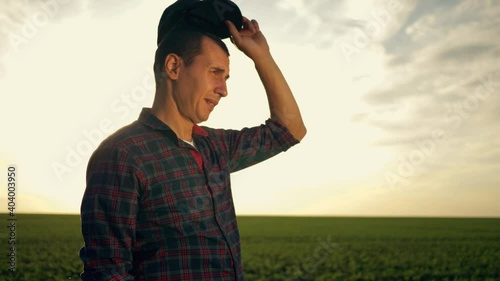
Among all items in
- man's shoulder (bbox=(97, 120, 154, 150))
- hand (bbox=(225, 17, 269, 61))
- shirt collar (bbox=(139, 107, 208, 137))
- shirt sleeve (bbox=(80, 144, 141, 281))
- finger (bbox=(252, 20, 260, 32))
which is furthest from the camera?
finger (bbox=(252, 20, 260, 32))

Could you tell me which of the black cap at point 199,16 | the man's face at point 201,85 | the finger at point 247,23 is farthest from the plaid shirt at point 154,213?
the finger at point 247,23

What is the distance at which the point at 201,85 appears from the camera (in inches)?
88.4

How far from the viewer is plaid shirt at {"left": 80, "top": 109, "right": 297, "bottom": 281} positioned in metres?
1.94

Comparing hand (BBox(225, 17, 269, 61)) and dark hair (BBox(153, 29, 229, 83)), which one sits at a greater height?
hand (BBox(225, 17, 269, 61))

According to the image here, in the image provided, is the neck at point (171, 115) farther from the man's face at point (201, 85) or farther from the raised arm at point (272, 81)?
the raised arm at point (272, 81)

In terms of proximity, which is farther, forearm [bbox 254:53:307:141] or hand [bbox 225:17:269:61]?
forearm [bbox 254:53:307:141]

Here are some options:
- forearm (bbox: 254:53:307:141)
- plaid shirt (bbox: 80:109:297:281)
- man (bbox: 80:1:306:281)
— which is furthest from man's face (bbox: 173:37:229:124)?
forearm (bbox: 254:53:307:141)

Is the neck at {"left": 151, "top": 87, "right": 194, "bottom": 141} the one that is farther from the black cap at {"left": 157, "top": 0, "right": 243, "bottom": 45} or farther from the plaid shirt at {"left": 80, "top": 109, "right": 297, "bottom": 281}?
the black cap at {"left": 157, "top": 0, "right": 243, "bottom": 45}

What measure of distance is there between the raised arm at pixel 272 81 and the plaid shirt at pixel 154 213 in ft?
1.84

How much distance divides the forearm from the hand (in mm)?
38

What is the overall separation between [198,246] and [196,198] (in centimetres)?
18

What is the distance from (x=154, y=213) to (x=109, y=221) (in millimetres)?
160

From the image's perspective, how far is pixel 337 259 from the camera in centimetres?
1480

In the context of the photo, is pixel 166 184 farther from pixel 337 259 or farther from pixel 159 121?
pixel 337 259
